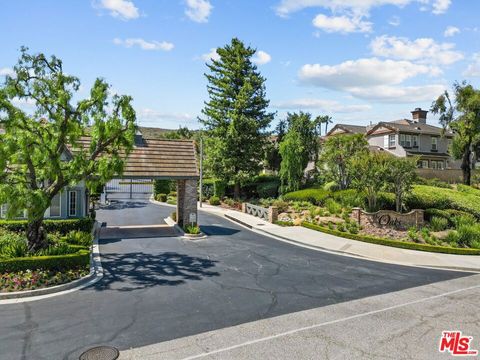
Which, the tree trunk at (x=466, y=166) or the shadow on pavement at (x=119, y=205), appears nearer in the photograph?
the shadow on pavement at (x=119, y=205)

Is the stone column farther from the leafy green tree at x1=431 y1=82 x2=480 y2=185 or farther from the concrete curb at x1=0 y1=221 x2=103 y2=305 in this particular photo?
the leafy green tree at x1=431 y1=82 x2=480 y2=185

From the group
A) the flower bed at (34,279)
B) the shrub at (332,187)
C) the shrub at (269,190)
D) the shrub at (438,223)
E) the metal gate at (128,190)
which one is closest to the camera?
the flower bed at (34,279)

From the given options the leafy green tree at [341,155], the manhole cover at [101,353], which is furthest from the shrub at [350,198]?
the manhole cover at [101,353]

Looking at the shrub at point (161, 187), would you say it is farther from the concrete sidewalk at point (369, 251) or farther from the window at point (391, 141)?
the window at point (391, 141)

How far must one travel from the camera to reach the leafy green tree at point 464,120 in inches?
1522

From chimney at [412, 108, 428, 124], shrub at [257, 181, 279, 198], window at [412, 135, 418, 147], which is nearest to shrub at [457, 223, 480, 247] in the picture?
shrub at [257, 181, 279, 198]

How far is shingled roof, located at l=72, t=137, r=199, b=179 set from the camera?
23391 mm

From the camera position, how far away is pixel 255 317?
1091 cm

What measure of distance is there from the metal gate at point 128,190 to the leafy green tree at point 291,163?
67.0ft

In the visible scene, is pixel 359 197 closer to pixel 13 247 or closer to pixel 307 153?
pixel 307 153

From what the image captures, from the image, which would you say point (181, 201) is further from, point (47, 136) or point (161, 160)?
point (47, 136)

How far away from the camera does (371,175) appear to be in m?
25.0

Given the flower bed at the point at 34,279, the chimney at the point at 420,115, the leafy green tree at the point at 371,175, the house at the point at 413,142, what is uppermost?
the chimney at the point at 420,115

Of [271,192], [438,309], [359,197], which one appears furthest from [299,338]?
[271,192]
